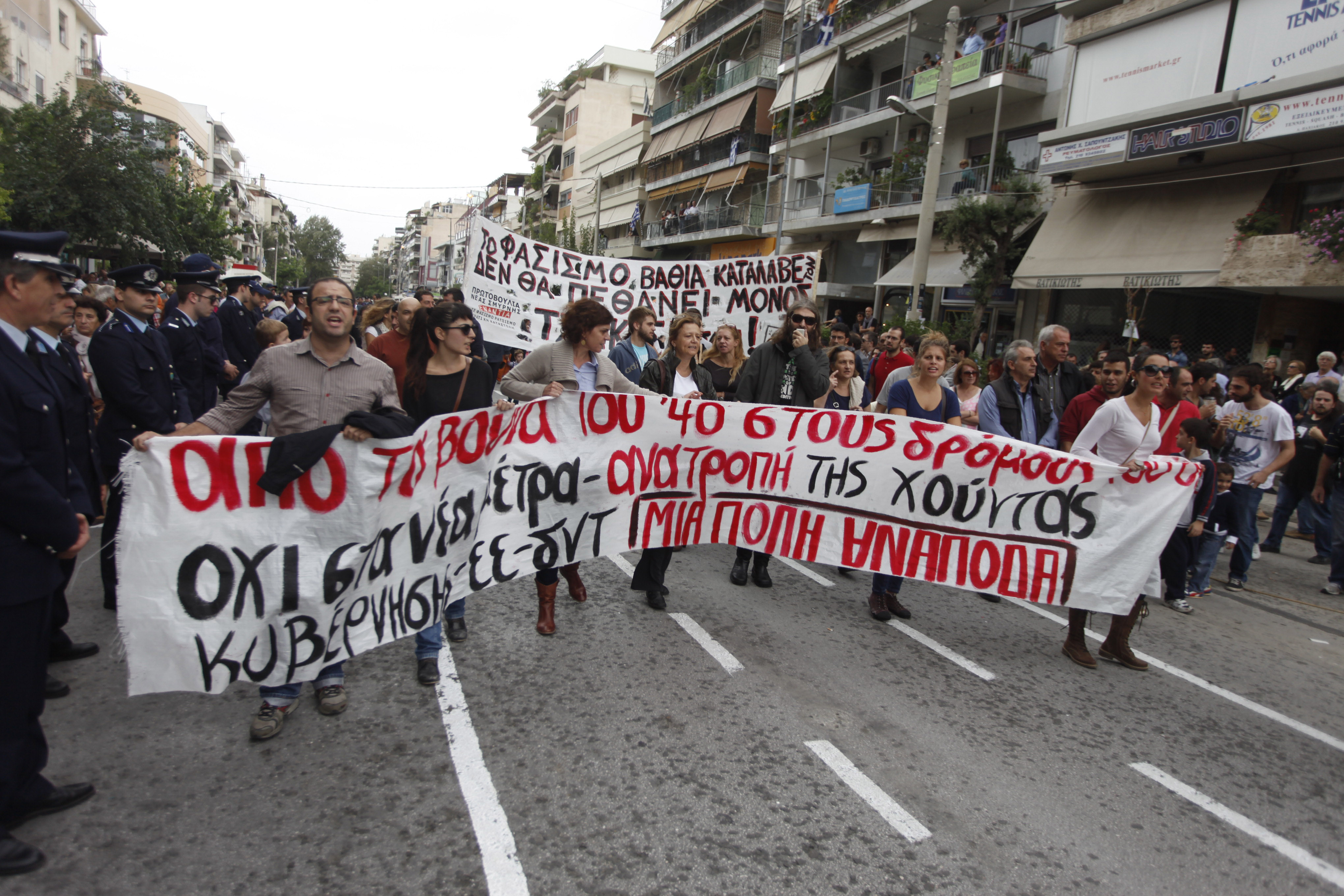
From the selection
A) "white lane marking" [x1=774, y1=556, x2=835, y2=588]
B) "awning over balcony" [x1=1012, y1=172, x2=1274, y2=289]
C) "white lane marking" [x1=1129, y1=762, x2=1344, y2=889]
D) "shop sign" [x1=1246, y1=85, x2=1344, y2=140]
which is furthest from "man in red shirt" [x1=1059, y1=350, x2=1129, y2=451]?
"awning over balcony" [x1=1012, y1=172, x2=1274, y2=289]

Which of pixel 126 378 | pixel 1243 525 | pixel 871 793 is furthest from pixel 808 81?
pixel 871 793

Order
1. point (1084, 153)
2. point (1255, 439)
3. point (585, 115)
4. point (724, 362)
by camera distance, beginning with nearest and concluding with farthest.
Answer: point (724, 362) < point (1255, 439) < point (1084, 153) < point (585, 115)

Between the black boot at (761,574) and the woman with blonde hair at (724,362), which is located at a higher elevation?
the woman with blonde hair at (724,362)

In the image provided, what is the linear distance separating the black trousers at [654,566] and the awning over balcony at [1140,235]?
46.4 ft

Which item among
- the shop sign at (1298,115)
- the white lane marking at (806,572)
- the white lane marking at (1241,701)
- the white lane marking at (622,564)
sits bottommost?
the white lane marking at (806,572)

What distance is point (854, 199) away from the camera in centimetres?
2550

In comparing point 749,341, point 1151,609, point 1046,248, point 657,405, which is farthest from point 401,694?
point 1046,248

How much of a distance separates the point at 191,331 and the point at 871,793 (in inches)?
232

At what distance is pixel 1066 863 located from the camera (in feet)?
9.31

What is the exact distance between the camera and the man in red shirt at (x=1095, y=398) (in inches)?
214

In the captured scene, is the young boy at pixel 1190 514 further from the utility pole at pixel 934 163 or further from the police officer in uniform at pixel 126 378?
the utility pole at pixel 934 163

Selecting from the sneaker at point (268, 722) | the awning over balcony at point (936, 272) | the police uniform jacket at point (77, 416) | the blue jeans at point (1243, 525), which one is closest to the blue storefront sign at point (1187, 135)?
the awning over balcony at point (936, 272)

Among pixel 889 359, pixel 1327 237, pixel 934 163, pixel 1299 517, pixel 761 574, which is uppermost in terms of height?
pixel 934 163

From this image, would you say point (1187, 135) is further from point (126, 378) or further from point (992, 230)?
point (126, 378)
